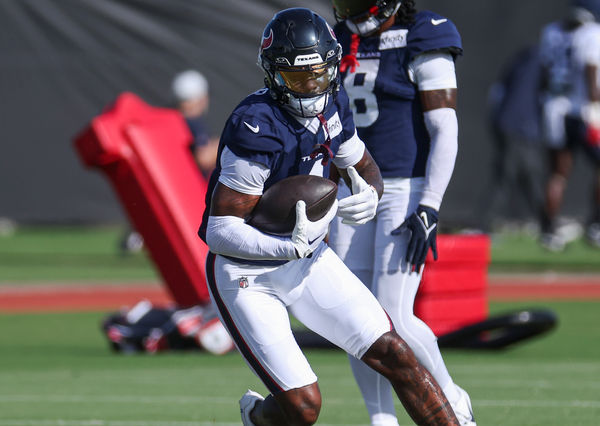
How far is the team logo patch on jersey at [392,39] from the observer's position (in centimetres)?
531

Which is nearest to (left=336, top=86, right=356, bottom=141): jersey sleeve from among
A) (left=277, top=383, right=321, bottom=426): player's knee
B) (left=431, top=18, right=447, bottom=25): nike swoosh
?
(left=431, top=18, right=447, bottom=25): nike swoosh

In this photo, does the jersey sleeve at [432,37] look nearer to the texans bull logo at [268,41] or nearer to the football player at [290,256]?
the football player at [290,256]

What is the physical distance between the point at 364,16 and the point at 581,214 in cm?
1384

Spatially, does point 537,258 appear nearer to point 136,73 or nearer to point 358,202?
point 136,73

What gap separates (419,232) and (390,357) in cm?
93

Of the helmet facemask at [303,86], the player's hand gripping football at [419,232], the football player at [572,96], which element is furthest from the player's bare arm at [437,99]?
the football player at [572,96]

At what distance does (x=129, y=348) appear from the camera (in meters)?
8.80

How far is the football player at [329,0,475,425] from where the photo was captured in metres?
5.20

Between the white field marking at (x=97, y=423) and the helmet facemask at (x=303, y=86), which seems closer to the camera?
the helmet facemask at (x=303, y=86)

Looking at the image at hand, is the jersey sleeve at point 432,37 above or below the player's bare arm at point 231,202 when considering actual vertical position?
above

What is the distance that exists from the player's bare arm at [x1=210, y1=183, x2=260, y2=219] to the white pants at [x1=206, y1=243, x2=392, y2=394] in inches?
9.1

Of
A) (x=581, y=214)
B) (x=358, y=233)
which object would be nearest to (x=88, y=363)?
(x=358, y=233)

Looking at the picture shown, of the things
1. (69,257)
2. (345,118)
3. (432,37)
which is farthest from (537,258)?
(345,118)

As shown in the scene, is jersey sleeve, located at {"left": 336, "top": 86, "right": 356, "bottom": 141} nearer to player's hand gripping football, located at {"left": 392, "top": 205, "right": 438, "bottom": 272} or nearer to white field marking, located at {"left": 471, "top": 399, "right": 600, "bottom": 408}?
player's hand gripping football, located at {"left": 392, "top": 205, "right": 438, "bottom": 272}
